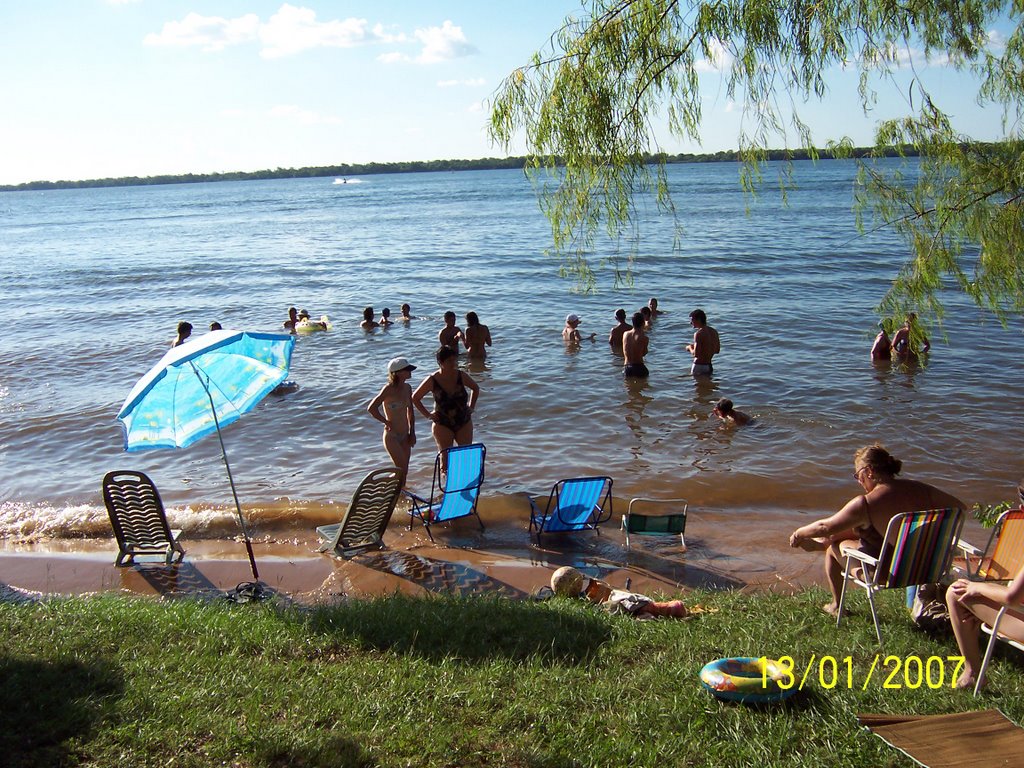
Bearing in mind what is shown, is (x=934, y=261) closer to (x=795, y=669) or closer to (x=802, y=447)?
(x=795, y=669)

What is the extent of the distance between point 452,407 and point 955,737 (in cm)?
689

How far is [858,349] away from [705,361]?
4.33 metres

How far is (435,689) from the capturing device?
4.56 metres

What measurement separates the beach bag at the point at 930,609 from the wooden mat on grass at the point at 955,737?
4.21 feet

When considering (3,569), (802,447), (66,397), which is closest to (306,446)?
(3,569)

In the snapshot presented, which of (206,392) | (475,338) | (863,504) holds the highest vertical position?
(206,392)

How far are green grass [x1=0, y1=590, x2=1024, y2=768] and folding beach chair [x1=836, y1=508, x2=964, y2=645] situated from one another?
0.35 metres

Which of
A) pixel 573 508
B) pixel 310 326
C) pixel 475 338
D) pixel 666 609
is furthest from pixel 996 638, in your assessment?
pixel 310 326

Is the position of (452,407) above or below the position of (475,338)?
above

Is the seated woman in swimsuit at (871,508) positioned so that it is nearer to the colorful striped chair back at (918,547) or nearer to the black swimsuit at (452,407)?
the colorful striped chair back at (918,547)

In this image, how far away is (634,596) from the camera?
6.44m

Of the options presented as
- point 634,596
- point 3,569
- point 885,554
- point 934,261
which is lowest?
point 3,569

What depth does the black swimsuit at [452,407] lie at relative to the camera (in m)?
9.95

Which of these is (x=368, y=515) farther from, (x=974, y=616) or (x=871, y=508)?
(x=974, y=616)
